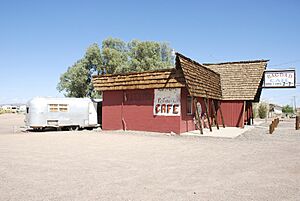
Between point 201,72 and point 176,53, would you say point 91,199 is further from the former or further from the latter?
point 201,72

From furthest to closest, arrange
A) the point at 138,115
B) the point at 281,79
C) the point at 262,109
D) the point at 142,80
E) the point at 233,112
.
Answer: the point at 262,109 → the point at 281,79 → the point at 233,112 → the point at 138,115 → the point at 142,80

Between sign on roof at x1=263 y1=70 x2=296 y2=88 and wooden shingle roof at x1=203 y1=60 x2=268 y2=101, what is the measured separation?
2409 millimetres

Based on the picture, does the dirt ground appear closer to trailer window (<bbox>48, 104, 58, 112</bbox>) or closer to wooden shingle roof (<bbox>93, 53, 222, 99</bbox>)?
wooden shingle roof (<bbox>93, 53, 222, 99</bbox>)

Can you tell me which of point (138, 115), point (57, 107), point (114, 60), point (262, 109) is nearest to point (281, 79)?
point (138, 115)

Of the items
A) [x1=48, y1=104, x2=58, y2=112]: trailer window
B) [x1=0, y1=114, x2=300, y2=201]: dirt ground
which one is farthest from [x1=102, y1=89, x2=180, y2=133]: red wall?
[x1=0, y1=114, x2=300, y2=201]: dirt ground

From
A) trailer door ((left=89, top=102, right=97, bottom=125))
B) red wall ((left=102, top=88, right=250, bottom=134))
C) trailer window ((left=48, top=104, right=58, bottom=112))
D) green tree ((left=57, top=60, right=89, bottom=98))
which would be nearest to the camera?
red wall ((left=102, top=88, right=250, bottom=134))

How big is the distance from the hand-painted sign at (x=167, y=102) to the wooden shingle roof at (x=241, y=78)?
25.4ft

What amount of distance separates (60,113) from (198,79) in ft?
34.9

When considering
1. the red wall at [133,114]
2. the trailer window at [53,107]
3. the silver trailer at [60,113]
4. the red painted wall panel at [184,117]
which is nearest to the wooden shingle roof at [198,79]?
the red painted wall panel at [184,117]

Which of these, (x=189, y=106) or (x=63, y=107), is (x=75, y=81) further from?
Result: (x=189, y=106)

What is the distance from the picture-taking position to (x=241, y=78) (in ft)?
81.0

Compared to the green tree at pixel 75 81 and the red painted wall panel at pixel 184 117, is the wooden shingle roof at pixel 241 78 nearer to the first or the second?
the red painted wall panel at pixel 184 117

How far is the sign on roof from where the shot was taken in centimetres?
2688

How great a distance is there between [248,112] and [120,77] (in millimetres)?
13939
